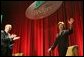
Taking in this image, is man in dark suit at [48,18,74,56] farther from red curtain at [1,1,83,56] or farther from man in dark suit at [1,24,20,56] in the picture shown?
man in dark suit at [1,24,20,56]

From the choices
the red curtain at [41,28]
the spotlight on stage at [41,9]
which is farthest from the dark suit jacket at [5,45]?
the spotlight on stage at [41,9]

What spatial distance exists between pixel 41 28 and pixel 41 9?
1.20ft

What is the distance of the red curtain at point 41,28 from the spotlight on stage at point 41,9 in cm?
7

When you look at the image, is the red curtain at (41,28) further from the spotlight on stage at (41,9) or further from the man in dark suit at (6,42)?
the man in dark suit at (6,42)

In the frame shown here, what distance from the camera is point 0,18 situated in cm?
498

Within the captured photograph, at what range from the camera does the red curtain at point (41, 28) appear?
492cm

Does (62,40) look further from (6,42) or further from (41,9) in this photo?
(6,42)

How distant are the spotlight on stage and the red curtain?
69 millimetres

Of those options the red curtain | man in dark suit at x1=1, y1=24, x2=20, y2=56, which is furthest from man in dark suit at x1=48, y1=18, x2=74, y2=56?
man in dark suit at x1=1, y1=24, x2=20, y2=56

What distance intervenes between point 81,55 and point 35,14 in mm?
1161

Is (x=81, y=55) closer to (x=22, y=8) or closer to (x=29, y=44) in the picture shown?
(x=29, y=44)

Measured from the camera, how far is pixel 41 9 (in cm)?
507

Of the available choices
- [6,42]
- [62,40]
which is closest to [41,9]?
[62,40]

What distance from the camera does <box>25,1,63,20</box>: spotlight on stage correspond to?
5.02 m
